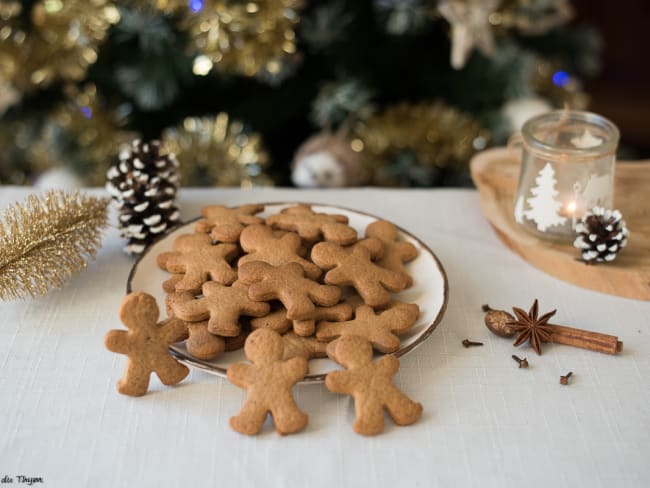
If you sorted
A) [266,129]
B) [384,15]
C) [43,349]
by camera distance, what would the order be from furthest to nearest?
1. [266,129]
2. [384,15]
3. [43,349]

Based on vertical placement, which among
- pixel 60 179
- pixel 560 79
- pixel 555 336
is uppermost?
pixel 555 336

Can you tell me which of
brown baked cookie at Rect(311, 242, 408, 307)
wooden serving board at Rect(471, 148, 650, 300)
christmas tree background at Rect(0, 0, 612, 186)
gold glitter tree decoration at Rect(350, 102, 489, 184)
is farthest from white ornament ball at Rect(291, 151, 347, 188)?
brown baked cookie at Rect(311, 242, 408, 307)

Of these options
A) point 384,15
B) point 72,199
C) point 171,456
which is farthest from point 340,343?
point 384,15

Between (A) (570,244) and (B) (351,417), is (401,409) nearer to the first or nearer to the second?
(B) (351,417)

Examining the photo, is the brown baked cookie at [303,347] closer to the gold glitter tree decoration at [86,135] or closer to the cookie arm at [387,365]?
the cookie arm at [387,365]

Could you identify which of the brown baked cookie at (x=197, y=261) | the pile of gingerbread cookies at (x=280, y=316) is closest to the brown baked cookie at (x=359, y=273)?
the pile of gingerbread cookies at (x=280, y=316)

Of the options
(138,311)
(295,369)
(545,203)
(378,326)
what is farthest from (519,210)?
(138,311)

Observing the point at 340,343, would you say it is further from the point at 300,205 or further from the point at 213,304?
the point at 300,205
